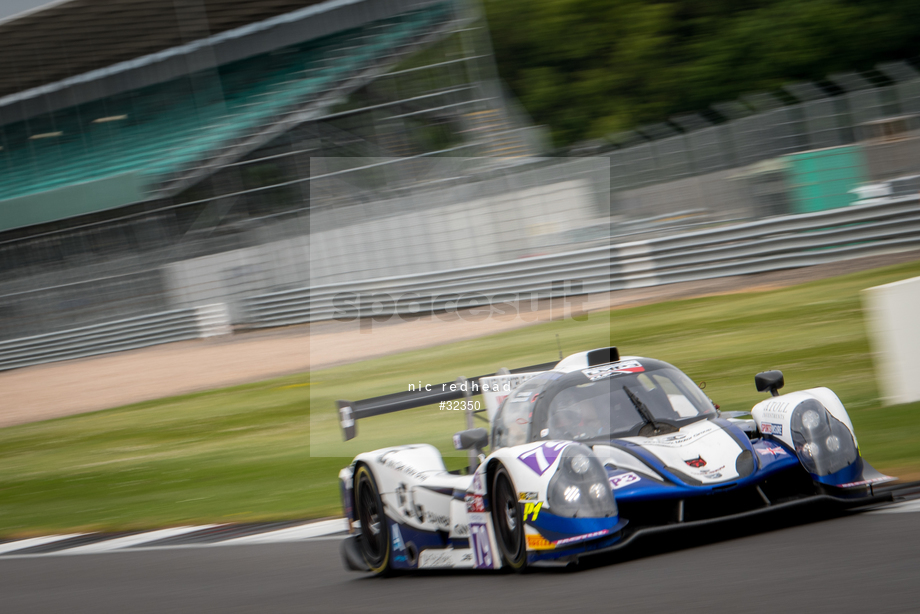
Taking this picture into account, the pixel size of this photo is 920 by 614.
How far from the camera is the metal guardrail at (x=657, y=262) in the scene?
1458 centimetres

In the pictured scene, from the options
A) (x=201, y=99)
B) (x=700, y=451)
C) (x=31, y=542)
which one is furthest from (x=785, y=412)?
(x=201, y=99)

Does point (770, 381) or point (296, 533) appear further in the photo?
point (296, 533)

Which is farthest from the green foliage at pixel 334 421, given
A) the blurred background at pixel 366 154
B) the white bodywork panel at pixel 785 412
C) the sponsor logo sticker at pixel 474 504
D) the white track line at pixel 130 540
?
the blurred background at pixel 366 154

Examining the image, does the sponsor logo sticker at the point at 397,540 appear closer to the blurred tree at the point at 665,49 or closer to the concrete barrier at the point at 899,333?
the concrete barrier at the point at 899,333

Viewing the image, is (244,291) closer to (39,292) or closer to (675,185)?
(39,292)

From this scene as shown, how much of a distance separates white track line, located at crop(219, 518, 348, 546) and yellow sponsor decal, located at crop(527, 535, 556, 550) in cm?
322

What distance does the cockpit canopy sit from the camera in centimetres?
507

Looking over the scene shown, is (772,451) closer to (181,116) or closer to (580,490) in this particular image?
(580,490)

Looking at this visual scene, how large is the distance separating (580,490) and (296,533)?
3810 mm

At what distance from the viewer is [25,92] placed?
32.2 metres

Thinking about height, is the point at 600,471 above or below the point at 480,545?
above

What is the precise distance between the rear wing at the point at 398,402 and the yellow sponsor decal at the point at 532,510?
5.63 ft

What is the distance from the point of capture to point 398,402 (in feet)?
20.2

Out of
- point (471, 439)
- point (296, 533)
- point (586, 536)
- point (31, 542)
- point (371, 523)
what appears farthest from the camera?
point (31, 542)
